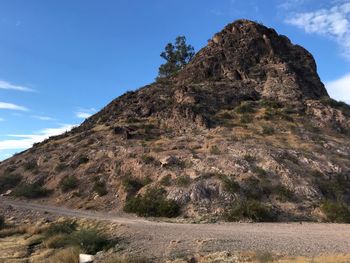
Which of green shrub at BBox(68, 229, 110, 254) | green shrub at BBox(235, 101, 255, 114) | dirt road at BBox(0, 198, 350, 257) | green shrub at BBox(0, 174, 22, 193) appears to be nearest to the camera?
dirt road at BBox(0, 198, 350, 257)

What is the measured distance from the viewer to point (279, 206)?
2814cm

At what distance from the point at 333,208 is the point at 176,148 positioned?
56.8 feet

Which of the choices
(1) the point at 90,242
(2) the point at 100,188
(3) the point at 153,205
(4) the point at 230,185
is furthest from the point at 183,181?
(1) the point at 90,242

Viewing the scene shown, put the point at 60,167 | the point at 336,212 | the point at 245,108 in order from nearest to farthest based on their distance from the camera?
the point at 336,212 < the point at 60,167 < the point at 245,108

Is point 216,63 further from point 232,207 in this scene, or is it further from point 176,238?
point 176,238

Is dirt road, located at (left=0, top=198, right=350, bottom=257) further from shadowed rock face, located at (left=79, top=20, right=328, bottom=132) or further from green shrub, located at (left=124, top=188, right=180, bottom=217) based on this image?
shadowed rock face, located at (left=79, top=20, right=328, bottom=132)

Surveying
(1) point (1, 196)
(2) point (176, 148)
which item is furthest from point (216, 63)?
(1) point (1, 196)

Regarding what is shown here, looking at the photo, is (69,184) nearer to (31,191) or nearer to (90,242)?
(31,191)

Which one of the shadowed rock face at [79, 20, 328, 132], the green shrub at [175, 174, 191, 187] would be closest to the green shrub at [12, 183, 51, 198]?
the green shrub at [175, 174, 191, 187]

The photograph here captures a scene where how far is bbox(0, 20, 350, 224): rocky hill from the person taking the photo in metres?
29.4

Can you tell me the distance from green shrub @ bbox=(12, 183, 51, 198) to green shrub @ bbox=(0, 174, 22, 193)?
8.01 feet

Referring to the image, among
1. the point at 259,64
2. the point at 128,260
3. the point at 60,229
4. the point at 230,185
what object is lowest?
the point at 128,260

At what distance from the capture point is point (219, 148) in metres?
38.1

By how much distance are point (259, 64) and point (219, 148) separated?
80.3ft
